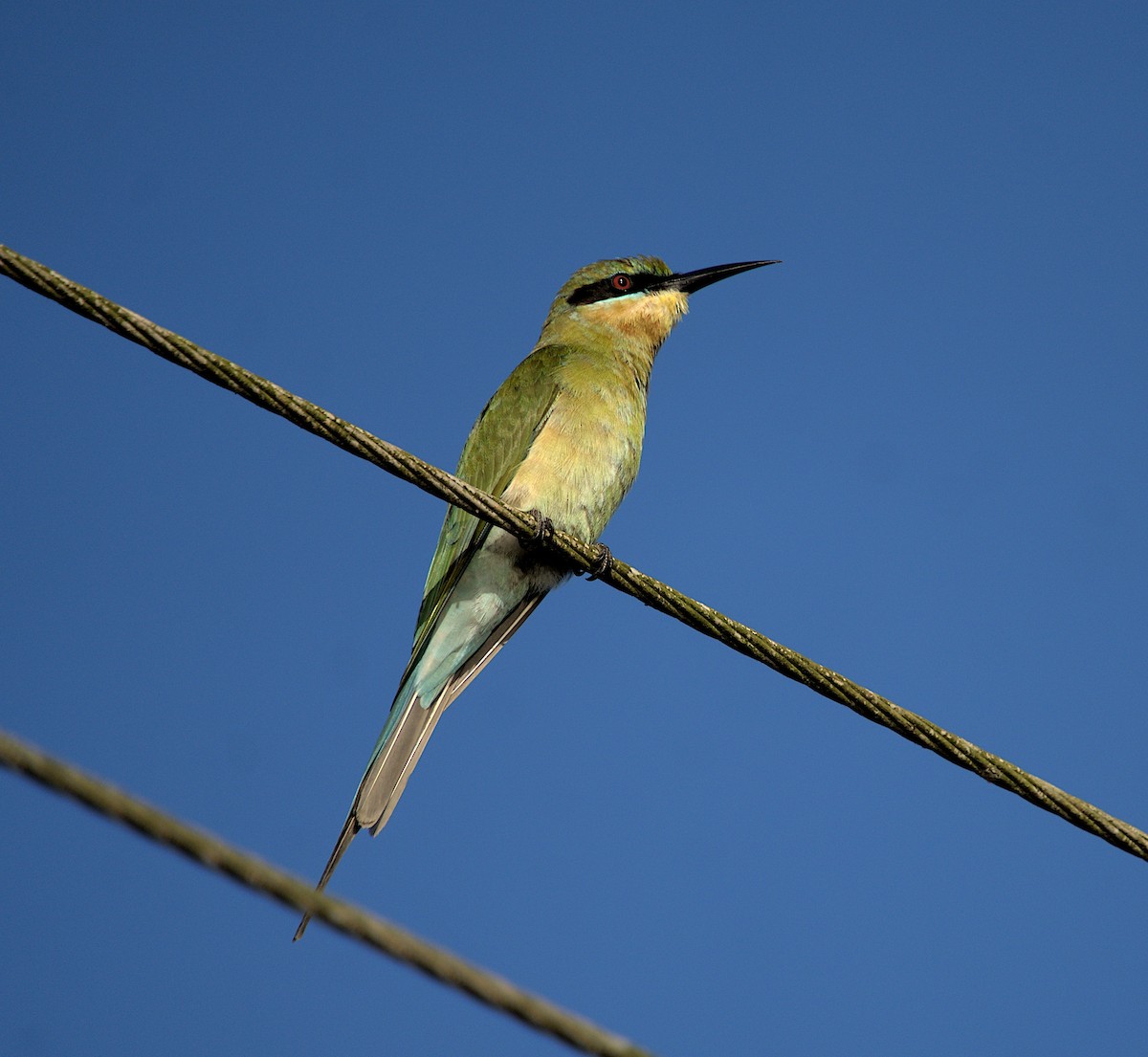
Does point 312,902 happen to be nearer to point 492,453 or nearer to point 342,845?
point 342,845

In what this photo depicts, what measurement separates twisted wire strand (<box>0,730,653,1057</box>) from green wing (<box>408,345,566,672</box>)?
3034 mm

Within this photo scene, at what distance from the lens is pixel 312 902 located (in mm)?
1071

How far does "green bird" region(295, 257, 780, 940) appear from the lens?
408 centimetres

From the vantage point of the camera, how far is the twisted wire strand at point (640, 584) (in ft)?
7.22

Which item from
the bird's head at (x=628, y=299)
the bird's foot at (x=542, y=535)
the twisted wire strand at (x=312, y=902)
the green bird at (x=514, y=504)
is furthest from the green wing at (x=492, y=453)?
the twisted wire strand at (x=312, y=902)

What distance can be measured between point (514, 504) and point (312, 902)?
10.7ft

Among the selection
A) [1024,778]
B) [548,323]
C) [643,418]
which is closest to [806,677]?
[1024,778]

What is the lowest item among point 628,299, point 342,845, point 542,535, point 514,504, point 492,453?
point 342,845

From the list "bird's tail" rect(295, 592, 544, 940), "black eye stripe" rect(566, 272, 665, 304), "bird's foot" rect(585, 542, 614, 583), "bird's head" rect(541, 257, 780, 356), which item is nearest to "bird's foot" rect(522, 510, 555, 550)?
"bird's foot" rect(585, 542, 614, 583)

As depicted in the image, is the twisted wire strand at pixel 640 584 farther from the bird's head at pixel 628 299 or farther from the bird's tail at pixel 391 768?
the bird's head at pixel 628 299

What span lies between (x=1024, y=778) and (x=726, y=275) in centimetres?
378

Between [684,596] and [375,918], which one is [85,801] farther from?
[684,596]

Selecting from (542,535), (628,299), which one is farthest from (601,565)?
(628,299)

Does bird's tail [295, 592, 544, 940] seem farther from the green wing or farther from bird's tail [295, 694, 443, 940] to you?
the green wing
